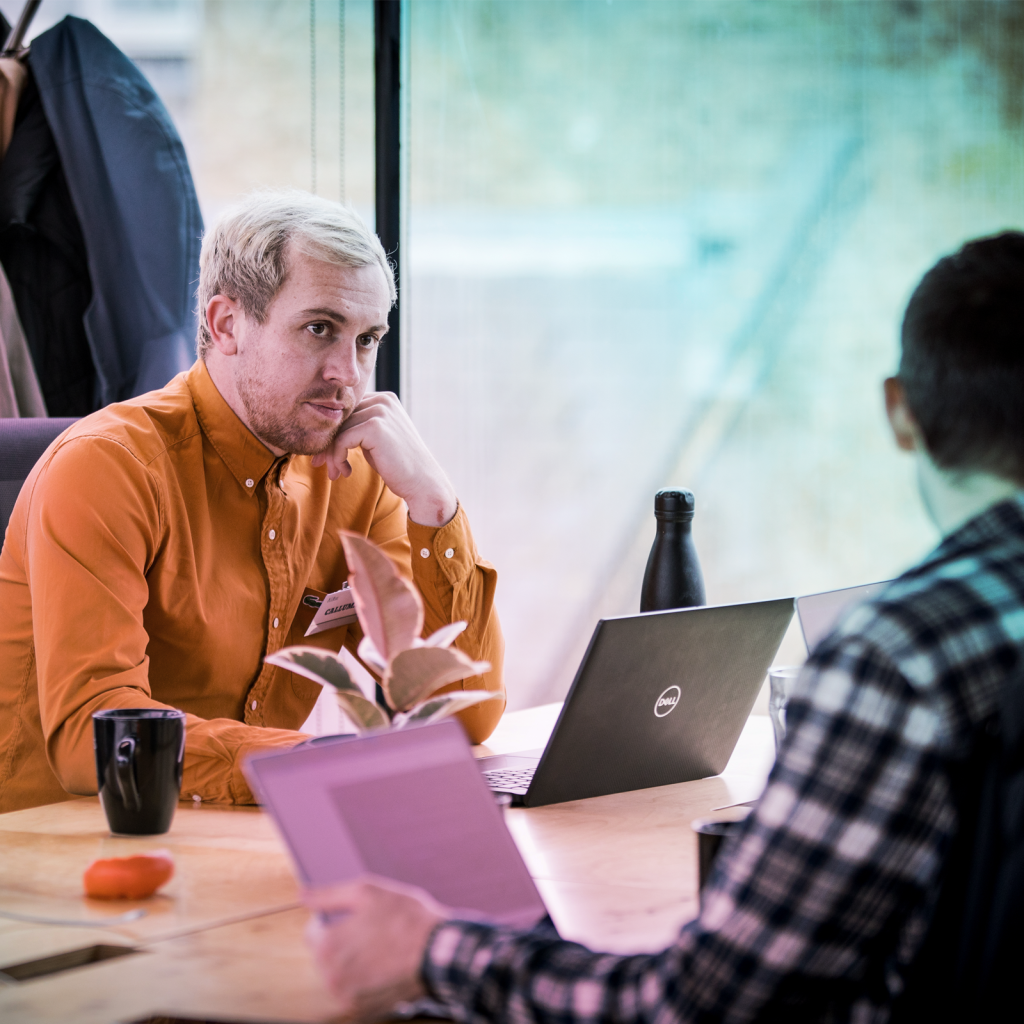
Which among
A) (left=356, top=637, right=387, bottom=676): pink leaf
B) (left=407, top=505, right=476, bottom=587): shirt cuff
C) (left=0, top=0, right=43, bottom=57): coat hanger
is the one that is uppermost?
(left=0, top=0, right=43, bottom=57): coat hanger

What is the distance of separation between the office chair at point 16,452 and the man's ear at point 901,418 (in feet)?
4.53

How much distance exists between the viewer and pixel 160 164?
2.54 metres

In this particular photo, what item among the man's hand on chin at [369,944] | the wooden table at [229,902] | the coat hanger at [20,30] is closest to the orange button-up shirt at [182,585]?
the wooden table at [229,902]

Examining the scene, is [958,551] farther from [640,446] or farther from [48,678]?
[640,446]

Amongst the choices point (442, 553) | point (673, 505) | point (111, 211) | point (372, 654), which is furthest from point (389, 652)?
point (111, 211)

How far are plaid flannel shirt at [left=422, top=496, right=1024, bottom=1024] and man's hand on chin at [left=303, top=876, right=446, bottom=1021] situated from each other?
4.5 inches

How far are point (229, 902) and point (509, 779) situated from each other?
1.48 feet

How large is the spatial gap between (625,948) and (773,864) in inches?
9.6

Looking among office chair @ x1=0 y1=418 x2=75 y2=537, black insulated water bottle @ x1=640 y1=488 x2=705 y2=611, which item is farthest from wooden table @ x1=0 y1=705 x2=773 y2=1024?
office chair @ x1=0 y1=418 x2=75 y2=537

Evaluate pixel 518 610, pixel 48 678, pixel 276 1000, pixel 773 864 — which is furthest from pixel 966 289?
pixel 518 610

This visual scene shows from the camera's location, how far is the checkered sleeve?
61cm

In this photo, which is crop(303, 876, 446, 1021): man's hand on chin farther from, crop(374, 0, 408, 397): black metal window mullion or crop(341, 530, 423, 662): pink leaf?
crop(374, 0, 408, 397): black metal window mullion

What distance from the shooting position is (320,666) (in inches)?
38.6

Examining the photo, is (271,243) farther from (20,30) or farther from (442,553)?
(20,30)
